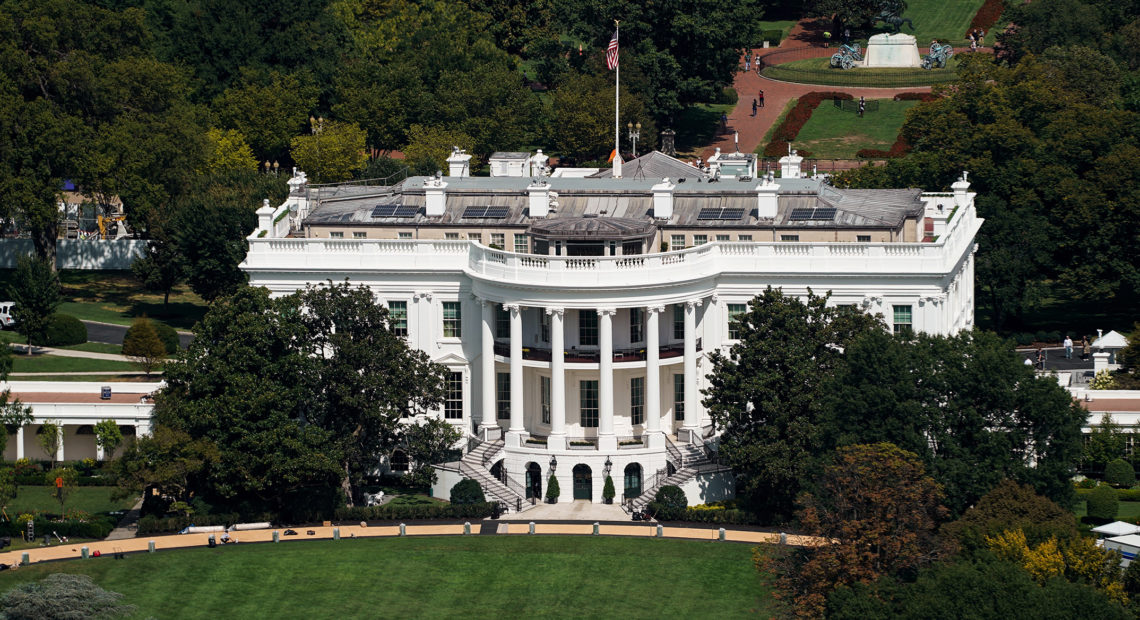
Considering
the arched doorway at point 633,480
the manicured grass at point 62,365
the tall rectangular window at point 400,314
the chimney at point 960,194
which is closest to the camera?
the arched doorway at point 633,480

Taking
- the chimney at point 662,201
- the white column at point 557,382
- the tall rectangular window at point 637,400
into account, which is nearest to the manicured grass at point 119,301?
the chimney at point 662,201

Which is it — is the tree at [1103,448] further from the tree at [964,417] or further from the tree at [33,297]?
the tree at [33,297]

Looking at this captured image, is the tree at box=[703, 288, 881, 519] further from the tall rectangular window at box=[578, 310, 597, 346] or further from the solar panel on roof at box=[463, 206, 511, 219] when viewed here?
the solar panel on roof at box=[463, 206, 511, 219]

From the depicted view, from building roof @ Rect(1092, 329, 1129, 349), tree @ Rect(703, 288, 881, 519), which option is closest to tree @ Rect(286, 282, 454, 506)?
tree @ Rect(703, 288, 881, 519)

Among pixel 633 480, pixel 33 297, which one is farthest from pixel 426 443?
pixel 33 297

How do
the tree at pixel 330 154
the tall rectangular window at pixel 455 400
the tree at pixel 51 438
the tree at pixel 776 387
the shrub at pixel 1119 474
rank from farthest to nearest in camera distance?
the tree at pixel 330 154, the tall rectangular window at pixel 455 400, the tree at pixel 51 438, the shrub at pixel 1119 474, the tree at pixel 776 387

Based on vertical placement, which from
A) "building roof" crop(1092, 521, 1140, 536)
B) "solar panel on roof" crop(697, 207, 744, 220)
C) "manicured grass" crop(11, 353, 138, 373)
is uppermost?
"solar panel on roof" crop(697, 207, 744, 220)

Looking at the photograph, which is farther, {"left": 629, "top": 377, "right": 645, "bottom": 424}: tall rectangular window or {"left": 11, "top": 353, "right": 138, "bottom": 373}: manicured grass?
{"left": 11, "top": 353, "right": 138, "bottom": 373}: manicured grass
